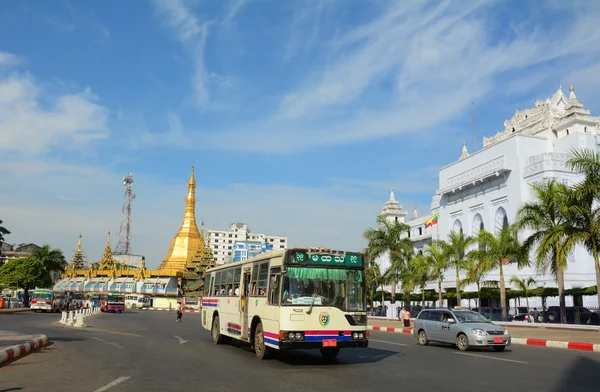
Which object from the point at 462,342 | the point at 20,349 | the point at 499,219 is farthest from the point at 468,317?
the point at 499,219

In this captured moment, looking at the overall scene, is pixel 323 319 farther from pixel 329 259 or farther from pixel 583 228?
pixel 583 228

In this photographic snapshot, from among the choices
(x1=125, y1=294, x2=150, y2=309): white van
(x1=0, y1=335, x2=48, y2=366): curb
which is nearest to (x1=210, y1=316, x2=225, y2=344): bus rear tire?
(x1=0, y1=335, x2=48, y2=366): curb

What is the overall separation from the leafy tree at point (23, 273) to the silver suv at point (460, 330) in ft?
177

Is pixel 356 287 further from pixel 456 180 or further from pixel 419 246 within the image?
pixel 419 246

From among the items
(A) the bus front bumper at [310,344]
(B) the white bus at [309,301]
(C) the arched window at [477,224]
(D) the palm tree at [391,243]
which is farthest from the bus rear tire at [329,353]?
(C) the arched window at [477,224]

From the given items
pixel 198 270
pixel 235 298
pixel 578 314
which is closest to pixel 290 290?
pixel 235 298

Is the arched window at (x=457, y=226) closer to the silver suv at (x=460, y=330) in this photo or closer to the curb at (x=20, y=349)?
the silver suv at (x=460, y=330)

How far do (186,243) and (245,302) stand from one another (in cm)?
8867

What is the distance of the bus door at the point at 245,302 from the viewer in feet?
47.1

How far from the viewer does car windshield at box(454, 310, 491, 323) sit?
17594 millimetres

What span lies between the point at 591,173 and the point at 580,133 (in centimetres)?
2756

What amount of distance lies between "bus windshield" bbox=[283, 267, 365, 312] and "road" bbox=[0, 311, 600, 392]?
4.84ft

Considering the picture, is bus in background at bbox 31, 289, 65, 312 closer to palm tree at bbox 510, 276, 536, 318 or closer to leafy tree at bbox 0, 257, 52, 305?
leafy tree at bbox 0, 257, 52, 305

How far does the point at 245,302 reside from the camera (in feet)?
47.7
